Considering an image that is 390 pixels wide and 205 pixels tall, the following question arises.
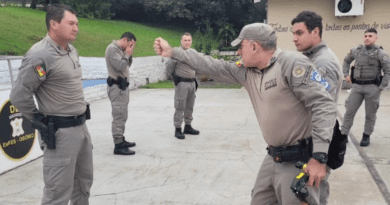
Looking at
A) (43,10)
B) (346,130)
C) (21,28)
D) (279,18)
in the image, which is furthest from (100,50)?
(346,130)

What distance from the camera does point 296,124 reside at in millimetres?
2205

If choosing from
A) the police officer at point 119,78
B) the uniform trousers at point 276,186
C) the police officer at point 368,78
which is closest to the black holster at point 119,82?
the police officer at point 119,78

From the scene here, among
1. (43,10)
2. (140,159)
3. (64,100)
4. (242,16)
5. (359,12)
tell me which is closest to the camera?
(64,100)

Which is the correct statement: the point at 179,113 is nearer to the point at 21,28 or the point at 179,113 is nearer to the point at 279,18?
the point at 279,18

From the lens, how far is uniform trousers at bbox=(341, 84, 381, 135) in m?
5.50

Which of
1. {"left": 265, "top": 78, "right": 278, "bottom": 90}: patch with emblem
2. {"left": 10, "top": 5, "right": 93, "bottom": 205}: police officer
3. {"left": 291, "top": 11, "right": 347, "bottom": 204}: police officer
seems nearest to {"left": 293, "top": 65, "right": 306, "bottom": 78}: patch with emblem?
{"left": 265, "top": 78, "right": 278, "bottom": 90}: patch with emblem

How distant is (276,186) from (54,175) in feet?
5.80

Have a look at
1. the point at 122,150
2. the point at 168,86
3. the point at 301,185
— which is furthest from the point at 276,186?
the point at 168,86

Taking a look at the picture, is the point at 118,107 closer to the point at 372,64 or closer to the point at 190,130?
the point at 190,130

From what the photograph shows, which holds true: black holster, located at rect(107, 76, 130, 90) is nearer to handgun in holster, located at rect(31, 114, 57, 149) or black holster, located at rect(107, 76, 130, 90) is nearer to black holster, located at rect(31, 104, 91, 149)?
black holster, located at rect(31, 104, 91, 149)

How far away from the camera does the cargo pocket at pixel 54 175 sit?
2.85 metres

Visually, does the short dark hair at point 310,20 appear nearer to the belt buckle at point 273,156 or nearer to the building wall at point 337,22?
the belt buckle at point 273,156

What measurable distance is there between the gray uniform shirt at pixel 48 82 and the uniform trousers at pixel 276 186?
5.51ft

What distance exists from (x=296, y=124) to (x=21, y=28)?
20.2m
